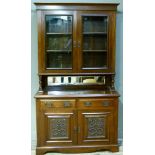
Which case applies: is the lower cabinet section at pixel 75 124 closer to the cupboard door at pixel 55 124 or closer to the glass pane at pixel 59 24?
the cupboard door at pixel 55 124

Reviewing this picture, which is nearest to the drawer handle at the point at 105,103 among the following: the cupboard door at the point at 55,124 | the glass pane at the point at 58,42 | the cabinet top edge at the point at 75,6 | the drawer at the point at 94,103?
the drawer at the point at 94,103

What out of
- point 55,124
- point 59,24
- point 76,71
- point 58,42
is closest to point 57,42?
point 58,42

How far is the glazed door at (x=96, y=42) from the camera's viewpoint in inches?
114

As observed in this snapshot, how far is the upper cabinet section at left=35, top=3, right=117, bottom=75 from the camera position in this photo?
284cm

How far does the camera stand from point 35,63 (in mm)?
3162

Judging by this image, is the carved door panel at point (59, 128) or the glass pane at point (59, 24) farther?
the glass pane at point (59, 24)

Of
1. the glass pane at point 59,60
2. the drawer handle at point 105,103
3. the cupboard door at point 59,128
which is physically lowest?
the cupboard door at point 59,128

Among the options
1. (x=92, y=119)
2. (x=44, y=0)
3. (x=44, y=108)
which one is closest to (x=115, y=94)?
(x=92, y=119)

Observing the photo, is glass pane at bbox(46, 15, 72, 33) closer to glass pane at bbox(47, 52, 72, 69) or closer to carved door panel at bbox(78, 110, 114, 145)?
glass pane at bbox(47, 52, 72, 69)

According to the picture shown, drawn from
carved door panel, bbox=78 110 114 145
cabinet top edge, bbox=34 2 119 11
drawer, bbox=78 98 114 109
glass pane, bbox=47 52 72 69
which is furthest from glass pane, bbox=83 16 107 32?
carved door panel, bbox=78 110 114 145

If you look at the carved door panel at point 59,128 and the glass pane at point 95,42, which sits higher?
the glass pane at point 95,42

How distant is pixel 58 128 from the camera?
9.16 feet
